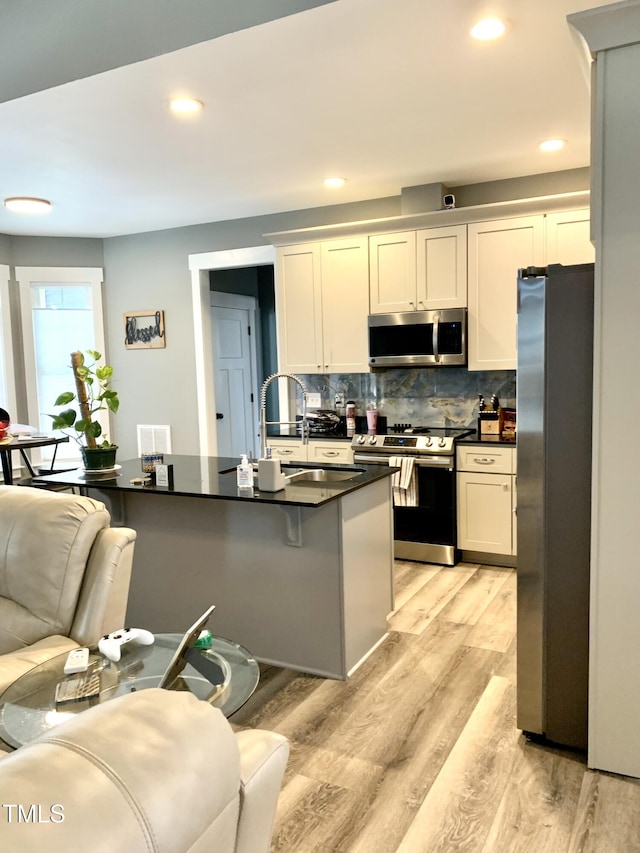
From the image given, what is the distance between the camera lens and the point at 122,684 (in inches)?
69.2

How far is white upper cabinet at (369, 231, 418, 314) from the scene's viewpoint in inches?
183

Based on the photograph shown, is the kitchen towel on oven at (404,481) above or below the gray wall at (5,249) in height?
below

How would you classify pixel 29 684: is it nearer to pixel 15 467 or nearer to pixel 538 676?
pixel 538 676

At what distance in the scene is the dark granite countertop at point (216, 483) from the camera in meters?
2.76

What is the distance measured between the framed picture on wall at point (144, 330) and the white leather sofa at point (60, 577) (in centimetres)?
382

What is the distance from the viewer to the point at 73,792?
588mm

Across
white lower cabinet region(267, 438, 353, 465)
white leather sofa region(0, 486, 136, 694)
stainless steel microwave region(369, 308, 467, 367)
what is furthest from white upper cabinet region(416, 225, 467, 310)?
white leather sofa region(0, 486, 136, 694)

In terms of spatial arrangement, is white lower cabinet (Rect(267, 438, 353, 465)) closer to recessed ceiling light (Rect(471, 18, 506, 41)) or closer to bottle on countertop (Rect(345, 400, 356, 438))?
bottle on countertop (Rect(345, 400, 356, 438))

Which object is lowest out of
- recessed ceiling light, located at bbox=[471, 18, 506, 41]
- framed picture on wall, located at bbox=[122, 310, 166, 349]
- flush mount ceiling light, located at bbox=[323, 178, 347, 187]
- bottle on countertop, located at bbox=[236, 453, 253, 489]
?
bottle on countertop, located at bbox=[236, 453, 253, 489]

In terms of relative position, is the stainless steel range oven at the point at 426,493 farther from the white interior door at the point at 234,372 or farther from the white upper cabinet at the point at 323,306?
the white interior door at the point at 234,372

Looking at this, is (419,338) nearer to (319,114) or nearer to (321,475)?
(321,475)

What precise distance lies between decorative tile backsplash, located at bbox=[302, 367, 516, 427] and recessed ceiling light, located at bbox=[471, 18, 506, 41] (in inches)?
101

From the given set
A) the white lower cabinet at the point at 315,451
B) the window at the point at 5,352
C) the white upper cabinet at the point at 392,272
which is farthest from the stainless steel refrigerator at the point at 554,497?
the window at the point at 5,352

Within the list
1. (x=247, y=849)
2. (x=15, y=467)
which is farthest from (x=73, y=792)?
(x=15, y=467)
